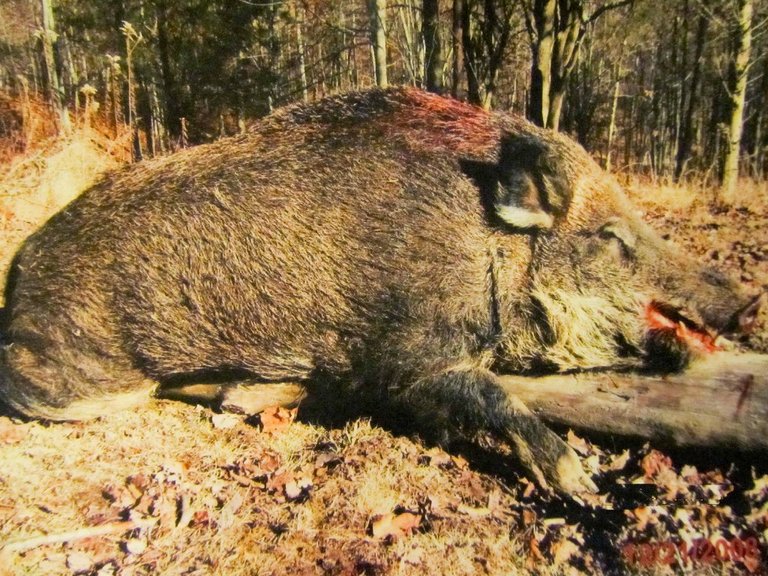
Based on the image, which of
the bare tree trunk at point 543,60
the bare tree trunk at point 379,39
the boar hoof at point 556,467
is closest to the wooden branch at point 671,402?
the boar hoof at point 556,467

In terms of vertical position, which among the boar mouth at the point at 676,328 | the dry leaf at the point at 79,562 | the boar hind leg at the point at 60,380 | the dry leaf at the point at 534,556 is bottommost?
the dry leaf at the point at 534,556

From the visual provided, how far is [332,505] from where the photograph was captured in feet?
9.85

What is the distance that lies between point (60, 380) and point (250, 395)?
115cm

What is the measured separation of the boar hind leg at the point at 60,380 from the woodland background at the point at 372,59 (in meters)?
4.04

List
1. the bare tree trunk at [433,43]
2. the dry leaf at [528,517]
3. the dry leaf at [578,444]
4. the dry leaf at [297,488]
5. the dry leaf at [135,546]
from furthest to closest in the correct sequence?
the bare tree trunk at [433,43]
the dry leaf at [578,444]
the dry leaf at [297,488]
the dry leaf at [528,517]
the dry leaf at [135,546]

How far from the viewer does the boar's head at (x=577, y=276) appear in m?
3.53

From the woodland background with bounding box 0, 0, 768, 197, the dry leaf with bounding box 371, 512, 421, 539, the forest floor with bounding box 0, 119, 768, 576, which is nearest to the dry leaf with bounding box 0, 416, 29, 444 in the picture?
the forest floor with bounding box 0, 119, 768, 576

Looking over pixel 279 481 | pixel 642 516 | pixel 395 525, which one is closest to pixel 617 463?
pixel 642 516

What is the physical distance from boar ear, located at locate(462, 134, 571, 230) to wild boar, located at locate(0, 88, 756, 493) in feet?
0.04

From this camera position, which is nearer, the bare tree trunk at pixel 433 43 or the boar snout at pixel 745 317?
the boar snout at pixel 745 317

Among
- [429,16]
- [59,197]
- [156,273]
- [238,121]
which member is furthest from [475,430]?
[238,121]

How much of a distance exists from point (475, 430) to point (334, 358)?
2.98 feet

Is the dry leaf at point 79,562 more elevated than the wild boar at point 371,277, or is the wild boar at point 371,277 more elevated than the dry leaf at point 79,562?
the wild boar at point 371,277
